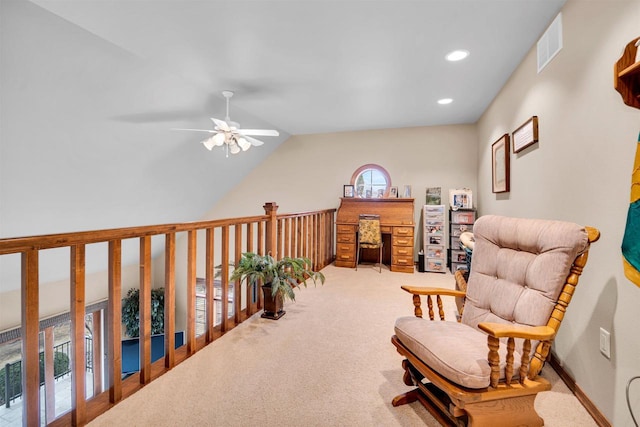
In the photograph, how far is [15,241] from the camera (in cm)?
133

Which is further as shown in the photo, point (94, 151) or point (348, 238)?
point (348, 238)

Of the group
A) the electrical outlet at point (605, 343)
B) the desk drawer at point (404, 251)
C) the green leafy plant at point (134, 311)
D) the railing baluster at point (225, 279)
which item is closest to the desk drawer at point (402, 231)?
the desk drawer at point (404, 251)

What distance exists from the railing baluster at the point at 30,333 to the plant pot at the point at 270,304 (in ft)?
5.95

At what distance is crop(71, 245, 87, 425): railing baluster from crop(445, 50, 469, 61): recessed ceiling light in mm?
3269

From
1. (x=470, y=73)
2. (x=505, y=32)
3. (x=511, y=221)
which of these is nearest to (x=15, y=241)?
(x=511, y=221)

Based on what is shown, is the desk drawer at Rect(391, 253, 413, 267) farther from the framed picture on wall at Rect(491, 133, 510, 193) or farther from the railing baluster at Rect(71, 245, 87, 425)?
the railing baluster at Rect(71, 245, 87, 425)

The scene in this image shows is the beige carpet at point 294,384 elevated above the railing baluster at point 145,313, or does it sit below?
below

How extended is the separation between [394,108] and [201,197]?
399cm

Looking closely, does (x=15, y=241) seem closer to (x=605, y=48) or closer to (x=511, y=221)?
(x=511, y=221)

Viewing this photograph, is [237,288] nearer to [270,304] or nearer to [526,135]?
[270,304]

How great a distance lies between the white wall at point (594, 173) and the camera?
1522 millimetres

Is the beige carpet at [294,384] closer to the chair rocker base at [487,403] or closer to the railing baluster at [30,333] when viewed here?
the chair rocker base at [487,403]

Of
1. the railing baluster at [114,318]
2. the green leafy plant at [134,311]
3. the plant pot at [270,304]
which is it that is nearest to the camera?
the railing baluster at [114,318]

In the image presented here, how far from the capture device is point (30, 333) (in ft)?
4.53
